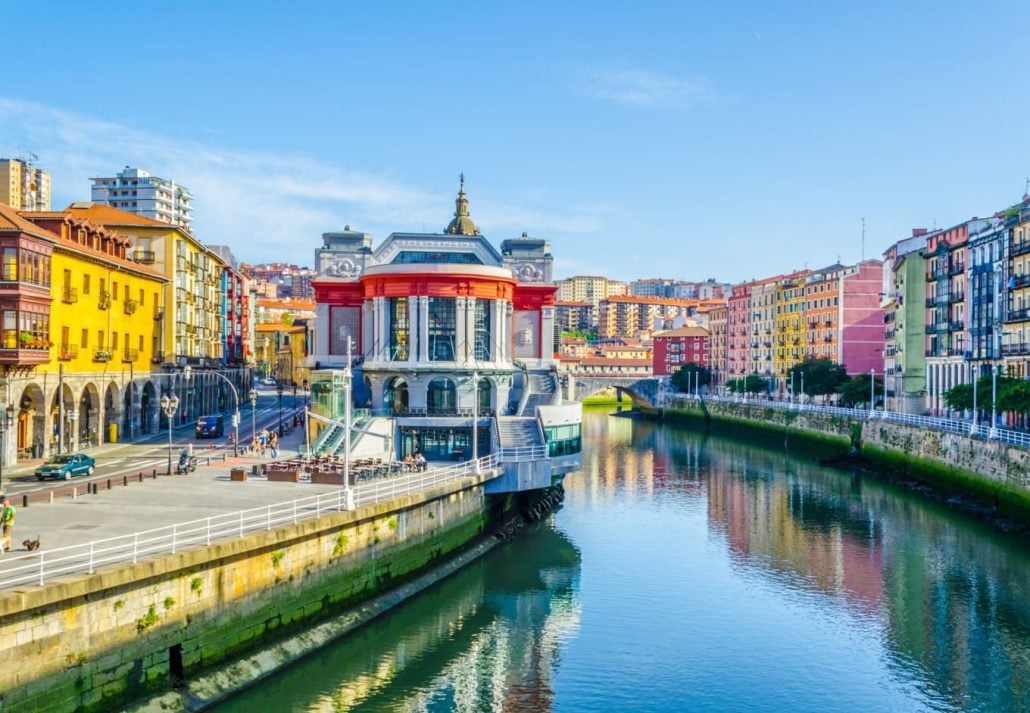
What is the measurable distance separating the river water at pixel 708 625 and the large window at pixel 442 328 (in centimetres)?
1255

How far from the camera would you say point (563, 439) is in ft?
174

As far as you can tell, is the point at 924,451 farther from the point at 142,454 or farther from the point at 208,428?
the point at 142,454

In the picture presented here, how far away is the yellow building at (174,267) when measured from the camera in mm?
77812

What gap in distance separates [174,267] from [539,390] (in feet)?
106

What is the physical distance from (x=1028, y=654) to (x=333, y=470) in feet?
88.4

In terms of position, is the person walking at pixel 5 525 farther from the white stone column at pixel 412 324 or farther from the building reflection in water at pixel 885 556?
the white stone column at pixel 412 324

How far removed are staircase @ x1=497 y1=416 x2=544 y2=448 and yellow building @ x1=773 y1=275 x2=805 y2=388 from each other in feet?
315

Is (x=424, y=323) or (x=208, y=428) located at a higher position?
(x=424, y=323)

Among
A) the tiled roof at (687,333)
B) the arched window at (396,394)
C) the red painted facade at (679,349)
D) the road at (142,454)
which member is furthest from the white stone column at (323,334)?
the tiled roof at (687,333)

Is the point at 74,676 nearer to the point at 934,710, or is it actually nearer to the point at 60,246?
the point at 934,710

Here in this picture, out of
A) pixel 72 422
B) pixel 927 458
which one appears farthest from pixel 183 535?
pixel 927 458

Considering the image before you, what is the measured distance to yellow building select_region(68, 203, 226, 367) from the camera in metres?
77.8

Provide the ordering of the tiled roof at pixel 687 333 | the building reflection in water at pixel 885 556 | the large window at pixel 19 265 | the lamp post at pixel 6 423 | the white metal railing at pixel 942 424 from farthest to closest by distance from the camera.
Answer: the tiled roof at pixel 687 333
the white metal railing at pixel 942 424
the large window at pixel 19 265
the lamp post at pixel 6 423
the building reflection in water at pixel 885 556

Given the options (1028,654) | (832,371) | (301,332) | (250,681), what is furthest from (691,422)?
(250,681)
